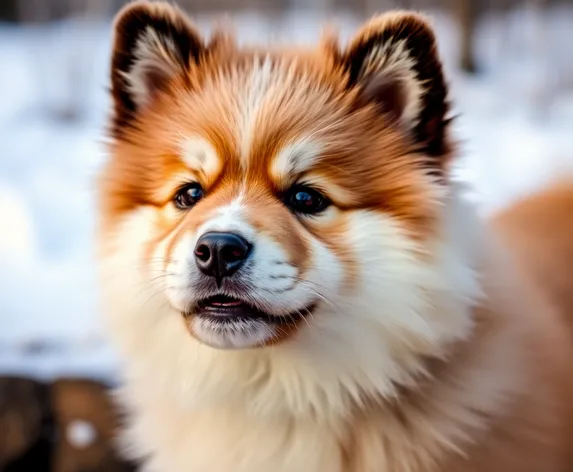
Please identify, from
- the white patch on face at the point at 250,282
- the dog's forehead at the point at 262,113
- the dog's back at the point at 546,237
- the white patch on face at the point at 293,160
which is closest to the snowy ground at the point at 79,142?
the dog's back at the point at 546,237

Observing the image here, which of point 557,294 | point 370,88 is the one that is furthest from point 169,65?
point 557,294

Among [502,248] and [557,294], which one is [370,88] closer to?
[502,248]

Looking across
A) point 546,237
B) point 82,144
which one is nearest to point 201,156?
point 546,237

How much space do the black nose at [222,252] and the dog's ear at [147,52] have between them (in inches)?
27.9

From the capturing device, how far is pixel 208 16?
7.07 meters

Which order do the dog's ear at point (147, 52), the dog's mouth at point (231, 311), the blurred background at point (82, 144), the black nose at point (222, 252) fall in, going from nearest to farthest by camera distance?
the black nose at point (222, 252) < the dog's mouth at point (231, 311) < the dog's ear at point (147, 52) < the blurred background at point (82, 144)


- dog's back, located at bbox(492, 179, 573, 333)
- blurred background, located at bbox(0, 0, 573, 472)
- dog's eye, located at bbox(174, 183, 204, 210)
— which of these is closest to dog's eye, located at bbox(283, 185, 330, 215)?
dog's eye, located at bbox(174, 183, 204, 210)

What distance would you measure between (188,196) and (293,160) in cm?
33

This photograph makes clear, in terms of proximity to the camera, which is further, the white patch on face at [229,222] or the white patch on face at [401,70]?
the white patch on face at [401,70]

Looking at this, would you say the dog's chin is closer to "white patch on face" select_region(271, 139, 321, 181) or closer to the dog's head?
the dog's head

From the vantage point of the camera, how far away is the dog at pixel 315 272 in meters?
2.08

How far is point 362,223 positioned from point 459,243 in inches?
11.5

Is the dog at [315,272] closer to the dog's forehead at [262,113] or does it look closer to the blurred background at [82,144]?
the dog's forehead at [262,113]

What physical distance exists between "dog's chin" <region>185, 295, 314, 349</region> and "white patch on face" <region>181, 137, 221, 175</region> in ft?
1.26
